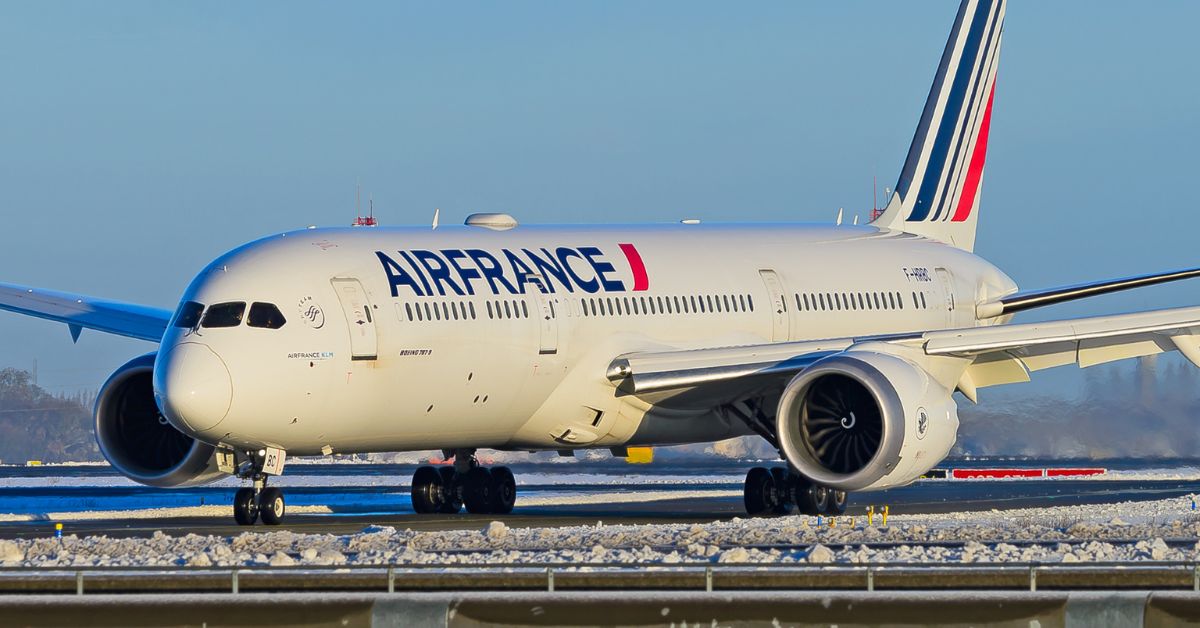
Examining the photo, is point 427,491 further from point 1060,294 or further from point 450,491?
point 1060,294

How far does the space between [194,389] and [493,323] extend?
4.69 metres

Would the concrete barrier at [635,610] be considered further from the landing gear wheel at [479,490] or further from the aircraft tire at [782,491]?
the landing gear wheel at [479,490]

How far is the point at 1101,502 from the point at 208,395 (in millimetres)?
16029

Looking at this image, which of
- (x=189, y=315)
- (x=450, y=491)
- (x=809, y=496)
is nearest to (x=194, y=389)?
(x=189, y=315)

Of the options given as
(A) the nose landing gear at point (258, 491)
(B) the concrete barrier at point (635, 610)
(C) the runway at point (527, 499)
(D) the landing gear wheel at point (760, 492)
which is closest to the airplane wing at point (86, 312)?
(C) the runway at point (527, 499)

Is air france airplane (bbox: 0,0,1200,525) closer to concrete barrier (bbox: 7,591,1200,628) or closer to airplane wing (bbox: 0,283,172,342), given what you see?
airplane wing (bbox: 0,283,172,342)

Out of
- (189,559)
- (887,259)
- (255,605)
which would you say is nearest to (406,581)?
(255,605)

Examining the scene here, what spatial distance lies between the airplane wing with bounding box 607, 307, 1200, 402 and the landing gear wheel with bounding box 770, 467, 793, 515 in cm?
143

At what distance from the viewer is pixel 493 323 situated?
2714 centimetres

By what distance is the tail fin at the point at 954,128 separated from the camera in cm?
3756

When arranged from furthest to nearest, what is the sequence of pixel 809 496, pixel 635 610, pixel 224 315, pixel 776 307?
pixel 776 307
pixel 809 496
pixel 224 315
pixel 635 610

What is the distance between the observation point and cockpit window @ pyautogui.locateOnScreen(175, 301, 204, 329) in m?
24.8

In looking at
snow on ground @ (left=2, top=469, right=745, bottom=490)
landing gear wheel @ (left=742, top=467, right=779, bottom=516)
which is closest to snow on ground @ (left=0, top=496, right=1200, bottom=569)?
landing gear wheel @ (left=742, top=467, right=779, bottom=516)

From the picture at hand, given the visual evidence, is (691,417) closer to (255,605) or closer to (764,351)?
(764,351)
